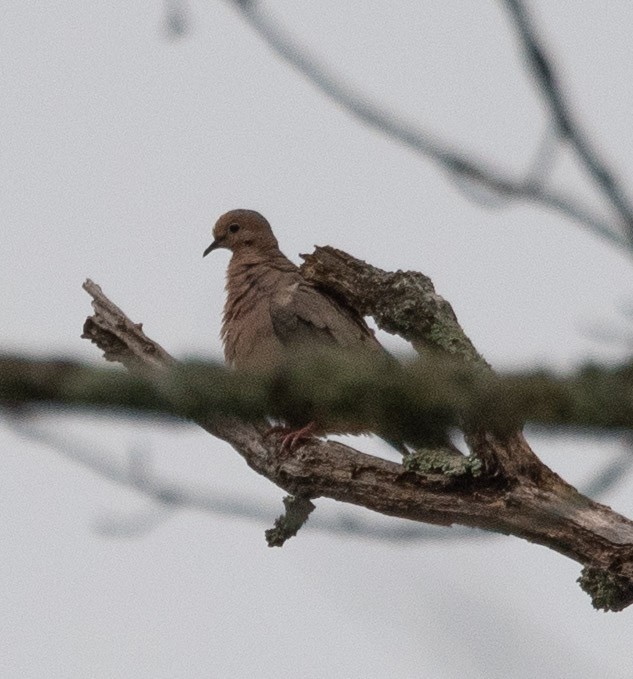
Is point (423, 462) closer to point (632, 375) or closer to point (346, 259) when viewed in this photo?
point (346, 259)

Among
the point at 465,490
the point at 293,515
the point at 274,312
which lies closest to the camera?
the point at 465,490

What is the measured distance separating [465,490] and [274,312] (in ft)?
8.31

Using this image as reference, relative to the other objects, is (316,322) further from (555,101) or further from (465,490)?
(555,101)

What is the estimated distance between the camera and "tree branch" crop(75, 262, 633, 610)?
15.7 feet

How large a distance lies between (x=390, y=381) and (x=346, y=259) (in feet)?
16.2

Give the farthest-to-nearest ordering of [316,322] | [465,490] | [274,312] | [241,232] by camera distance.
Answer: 1. [241,232]
2. [274,312]
3. [316,322]
4. [465,490]

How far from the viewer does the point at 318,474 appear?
5402 millimetres

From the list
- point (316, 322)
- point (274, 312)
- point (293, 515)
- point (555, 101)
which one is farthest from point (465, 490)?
point (555, 101)

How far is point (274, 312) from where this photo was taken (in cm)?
731

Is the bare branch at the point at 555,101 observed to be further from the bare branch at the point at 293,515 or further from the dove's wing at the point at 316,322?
the dove's wing at the point at 316,322

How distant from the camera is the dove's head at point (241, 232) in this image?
8766mm

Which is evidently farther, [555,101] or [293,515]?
[293,515]

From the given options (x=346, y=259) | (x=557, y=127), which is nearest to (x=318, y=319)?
(x=346, y=259)

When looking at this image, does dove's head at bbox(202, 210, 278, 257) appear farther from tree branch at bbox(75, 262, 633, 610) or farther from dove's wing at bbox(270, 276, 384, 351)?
tree branch at bbox(75, 262, 633, 610)
